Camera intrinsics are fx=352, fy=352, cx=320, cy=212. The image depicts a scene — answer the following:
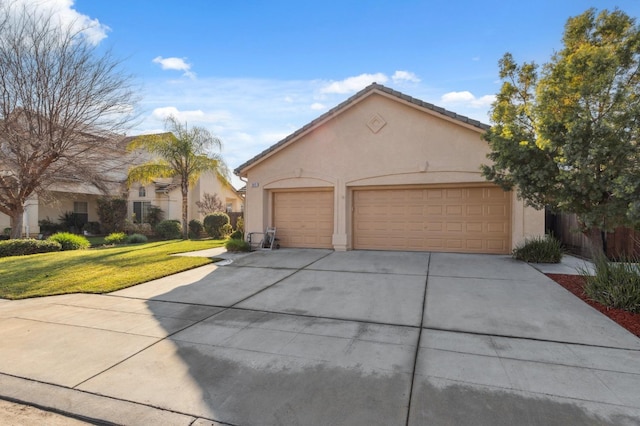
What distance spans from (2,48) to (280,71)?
409 inches

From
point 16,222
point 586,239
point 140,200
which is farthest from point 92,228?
point 586,239

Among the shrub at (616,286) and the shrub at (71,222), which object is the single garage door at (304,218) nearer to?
the shrub at (616,286)

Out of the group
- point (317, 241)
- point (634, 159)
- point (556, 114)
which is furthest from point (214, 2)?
point (634, 159)

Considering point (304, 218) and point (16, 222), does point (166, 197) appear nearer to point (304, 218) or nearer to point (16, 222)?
point (16, 222)

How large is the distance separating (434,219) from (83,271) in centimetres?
1049

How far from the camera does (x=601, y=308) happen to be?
5820mm

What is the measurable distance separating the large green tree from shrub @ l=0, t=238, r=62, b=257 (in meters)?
16.4

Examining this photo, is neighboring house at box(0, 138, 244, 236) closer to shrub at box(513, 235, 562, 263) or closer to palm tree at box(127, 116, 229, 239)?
palm tree at box(127, 116, 229, 239)

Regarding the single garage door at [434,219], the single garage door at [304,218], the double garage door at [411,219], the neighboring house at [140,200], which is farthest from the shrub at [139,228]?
the single garage door at [434,219]

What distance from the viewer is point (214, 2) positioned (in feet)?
32.5

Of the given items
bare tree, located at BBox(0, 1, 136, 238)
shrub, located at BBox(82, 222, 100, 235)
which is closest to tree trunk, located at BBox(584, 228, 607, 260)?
bare tree, located at BBox(0, 1, 136, 238)

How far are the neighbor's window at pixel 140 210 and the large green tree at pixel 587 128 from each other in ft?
75.8

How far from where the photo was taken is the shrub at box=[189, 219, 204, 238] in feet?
73.3

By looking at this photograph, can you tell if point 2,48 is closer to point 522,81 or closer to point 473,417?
point 522,81
